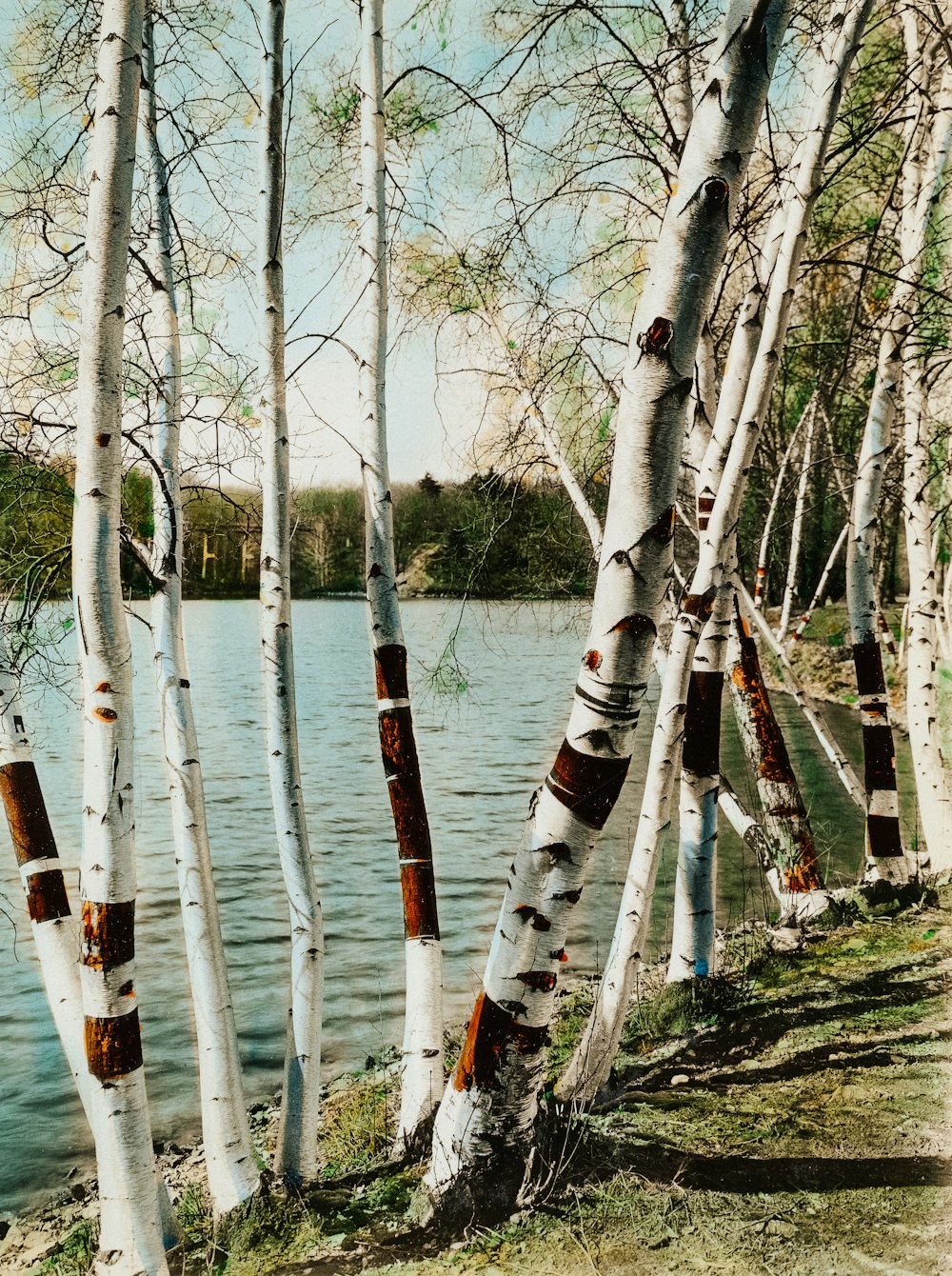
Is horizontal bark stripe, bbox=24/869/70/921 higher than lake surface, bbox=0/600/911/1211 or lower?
higher

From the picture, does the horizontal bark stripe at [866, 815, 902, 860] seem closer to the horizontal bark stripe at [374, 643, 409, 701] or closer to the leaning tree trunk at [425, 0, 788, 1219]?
the horizontal bark stripe at [374, 643, 409, 701]

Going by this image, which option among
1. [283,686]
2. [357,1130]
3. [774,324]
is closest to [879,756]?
[774,324]

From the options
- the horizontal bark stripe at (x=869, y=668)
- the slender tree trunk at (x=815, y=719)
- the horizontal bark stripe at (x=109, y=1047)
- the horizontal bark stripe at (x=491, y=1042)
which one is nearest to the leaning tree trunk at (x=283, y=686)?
the horizontal bark stripe at (x=109, y=1047)

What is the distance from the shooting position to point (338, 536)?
15.9 ft

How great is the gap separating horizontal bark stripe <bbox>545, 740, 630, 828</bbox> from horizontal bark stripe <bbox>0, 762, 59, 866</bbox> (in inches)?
101

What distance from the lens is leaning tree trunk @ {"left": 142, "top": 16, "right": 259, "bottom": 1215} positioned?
337 cm

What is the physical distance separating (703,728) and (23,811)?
295cm

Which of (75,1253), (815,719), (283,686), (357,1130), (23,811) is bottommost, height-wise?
(75,1253)

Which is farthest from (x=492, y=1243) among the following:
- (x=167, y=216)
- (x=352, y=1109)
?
(x=167, y=216)

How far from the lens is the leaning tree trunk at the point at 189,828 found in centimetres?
337

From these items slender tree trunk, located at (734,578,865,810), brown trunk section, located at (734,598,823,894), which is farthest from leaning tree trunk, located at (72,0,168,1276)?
slender tree trunk, located at (734,578,865,810)

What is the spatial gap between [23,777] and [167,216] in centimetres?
237

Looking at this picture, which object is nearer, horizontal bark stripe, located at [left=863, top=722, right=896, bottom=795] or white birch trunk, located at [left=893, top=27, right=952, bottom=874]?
white birch trunk, located at [left=893, top=27, right=952, bottom=874]

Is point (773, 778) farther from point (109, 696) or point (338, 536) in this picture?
point (109, 696)
